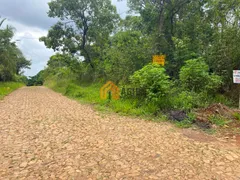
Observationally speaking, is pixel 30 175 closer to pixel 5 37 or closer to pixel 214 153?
pixel 214 153

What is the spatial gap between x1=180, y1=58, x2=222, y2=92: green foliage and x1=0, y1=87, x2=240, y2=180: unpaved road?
2.82 metres

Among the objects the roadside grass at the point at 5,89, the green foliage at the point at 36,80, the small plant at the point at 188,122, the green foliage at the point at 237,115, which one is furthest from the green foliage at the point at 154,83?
the green foliage at the point at 36,80

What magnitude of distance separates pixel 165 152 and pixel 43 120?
3712 millimetres

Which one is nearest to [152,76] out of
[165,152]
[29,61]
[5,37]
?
[165,152]

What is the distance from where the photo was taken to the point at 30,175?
266cm

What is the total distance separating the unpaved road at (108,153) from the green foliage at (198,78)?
2.82 m

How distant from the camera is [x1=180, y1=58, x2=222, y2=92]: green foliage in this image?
6938 millimetres

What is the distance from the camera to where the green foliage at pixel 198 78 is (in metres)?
6.94

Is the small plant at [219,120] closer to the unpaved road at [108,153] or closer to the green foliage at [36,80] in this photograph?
the unpaved road at [108,153]

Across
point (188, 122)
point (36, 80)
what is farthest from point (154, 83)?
point (36, 80)

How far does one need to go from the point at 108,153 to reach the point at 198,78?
4.97 m

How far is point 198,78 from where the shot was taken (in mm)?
7023

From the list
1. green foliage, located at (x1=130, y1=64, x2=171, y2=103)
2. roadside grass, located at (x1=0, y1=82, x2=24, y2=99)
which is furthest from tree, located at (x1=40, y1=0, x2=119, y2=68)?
green foliage, located at (x1=130, y1=64, x2=171, y2=103)

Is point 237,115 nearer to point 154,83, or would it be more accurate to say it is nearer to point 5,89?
point 154,83
